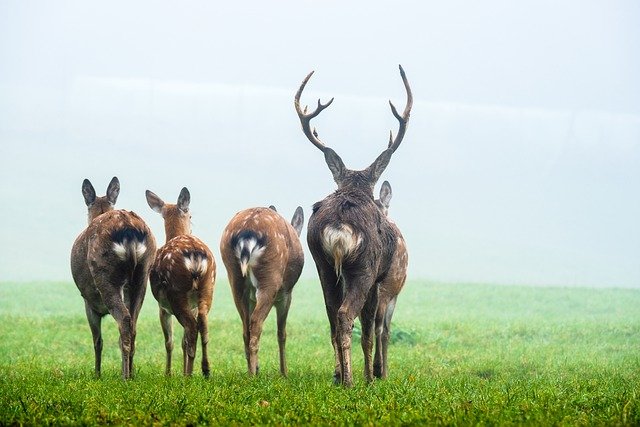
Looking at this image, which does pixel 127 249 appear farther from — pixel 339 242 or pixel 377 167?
pixel 377 167

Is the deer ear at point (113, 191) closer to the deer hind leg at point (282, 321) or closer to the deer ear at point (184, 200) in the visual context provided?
the deer ear at point (184, 200)

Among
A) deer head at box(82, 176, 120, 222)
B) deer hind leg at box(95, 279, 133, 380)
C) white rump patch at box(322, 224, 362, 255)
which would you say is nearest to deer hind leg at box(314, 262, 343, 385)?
white rump patch at box(322, 224, 362, 255)

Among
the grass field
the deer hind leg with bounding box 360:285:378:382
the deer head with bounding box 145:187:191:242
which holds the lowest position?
the grass field

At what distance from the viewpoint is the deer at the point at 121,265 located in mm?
10141

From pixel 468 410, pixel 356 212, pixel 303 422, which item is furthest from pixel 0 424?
pixel 356 212

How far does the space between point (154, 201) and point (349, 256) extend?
3.68 metres

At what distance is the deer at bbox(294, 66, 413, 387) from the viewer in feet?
30.2

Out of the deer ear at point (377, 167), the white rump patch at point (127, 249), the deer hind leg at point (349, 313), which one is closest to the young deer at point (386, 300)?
the deer ear at point (377, 167)

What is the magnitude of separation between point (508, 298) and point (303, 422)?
22.8 metres

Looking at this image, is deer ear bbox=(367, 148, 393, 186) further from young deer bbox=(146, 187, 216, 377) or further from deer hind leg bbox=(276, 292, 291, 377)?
young deer bbox=(146, 187, 216, 377)

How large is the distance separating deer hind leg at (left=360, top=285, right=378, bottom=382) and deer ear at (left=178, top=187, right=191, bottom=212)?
2957 mm

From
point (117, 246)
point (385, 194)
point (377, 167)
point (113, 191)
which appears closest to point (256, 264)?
point (117, 246)

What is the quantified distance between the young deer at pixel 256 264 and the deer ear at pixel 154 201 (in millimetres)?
1355

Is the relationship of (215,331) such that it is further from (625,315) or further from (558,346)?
(625,315)
